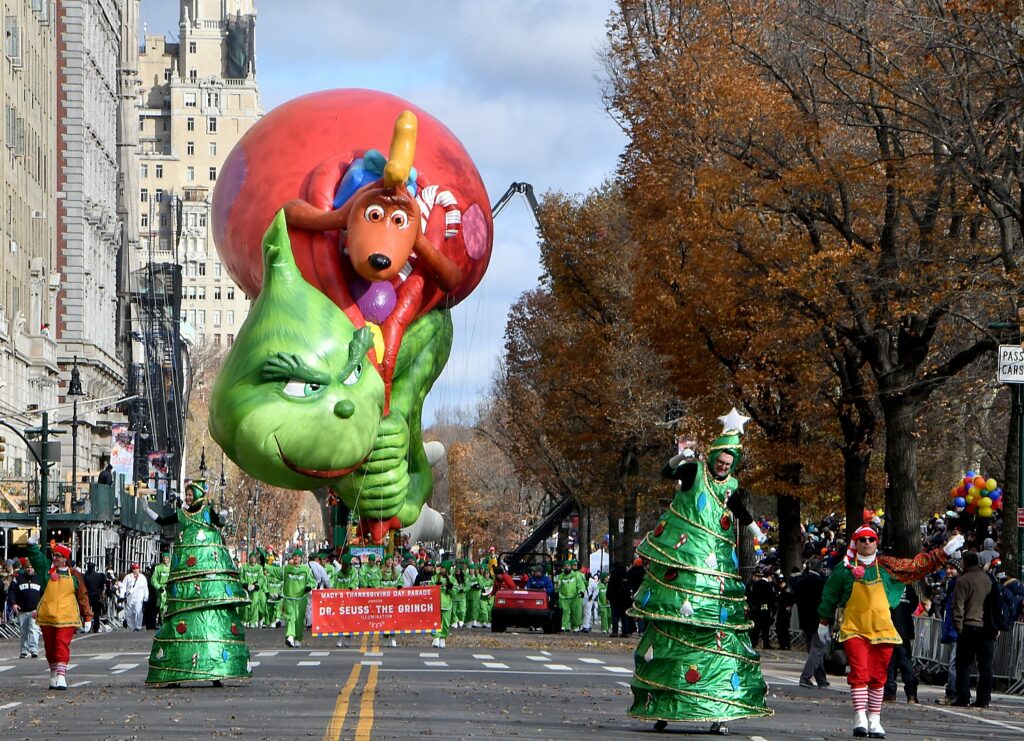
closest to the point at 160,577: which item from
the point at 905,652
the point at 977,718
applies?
the point at 905,652

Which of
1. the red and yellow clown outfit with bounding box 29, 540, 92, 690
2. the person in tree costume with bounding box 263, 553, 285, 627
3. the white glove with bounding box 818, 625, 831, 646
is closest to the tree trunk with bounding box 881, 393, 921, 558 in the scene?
the white glove with bounding box 818, 625, 831, 646

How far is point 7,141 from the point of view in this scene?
226 feet

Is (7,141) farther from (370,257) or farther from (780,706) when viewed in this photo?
(780,706)

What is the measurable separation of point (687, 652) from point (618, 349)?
1458 inches

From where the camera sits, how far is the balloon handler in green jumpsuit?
109 feet

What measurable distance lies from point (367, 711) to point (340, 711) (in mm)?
230

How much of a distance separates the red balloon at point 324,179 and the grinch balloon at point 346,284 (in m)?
0.03

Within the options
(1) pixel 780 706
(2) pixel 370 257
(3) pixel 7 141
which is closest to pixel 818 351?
(2) pixel 370 257

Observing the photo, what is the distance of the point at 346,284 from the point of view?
113 feet

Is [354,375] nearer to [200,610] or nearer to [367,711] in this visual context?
[200,610]

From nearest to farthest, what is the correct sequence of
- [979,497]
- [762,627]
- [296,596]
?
1. [296,596]
2. [762,627]
3. [979,497]

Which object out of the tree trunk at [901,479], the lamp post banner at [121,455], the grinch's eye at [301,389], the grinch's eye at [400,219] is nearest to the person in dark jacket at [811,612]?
the tree trunk at [901,479]

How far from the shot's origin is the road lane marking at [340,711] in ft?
48.6

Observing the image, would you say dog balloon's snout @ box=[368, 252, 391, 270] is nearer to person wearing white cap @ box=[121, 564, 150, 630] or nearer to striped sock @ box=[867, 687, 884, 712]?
person wearing white cap @ box=[121, 564, 150, 630]
